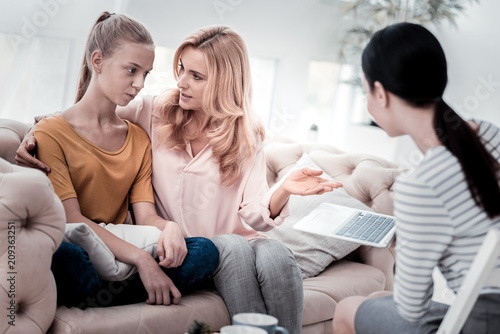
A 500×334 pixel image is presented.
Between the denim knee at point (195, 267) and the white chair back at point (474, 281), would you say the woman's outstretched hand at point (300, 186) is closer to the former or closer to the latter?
the denim knee at point (195, 267)

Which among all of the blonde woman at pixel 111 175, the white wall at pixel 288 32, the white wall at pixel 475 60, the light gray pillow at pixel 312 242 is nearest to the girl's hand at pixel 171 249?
the blonde woman at pixel 111 175

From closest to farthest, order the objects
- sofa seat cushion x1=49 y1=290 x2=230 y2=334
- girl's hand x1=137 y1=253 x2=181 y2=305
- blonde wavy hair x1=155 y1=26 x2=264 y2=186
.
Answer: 1. sofa seat cushion x1=49 y1=290 x2=230 y2=334
2. girl's hand x1=137 y1=253 x2=181 y2=305
3. blonde wavy hair x1=155 y1=26 x2=264 y2=186

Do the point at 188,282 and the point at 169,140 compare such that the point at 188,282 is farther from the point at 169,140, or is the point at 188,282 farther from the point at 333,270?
the point at 333,270

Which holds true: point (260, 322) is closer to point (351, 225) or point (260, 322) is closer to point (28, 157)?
point (351, 225)

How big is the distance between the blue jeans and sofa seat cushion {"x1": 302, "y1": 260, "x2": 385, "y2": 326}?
0.39m

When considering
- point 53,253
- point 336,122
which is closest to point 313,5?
point 336,122

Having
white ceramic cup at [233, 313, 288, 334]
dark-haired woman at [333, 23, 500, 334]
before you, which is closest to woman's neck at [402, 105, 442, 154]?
dark-haired woman at [333, 23, 500, 334]

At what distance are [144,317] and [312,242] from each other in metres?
0.86

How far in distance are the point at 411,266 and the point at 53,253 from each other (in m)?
0.83

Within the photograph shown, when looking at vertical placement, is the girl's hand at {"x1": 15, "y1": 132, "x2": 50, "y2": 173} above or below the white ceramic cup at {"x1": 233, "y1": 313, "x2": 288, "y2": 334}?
above

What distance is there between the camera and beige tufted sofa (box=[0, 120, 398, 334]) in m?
1.32

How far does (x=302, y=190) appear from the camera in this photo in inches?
68.7

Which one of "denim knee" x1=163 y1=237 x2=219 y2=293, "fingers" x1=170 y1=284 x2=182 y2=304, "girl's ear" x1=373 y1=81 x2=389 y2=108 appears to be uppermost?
"girl's ear" x1=373 y1=81 x2=389 y2=108

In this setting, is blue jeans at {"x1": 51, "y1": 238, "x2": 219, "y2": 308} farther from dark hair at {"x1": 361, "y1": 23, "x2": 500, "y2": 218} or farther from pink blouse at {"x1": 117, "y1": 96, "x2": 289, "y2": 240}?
dark hair at {"x1": 361, "y1": 23, "x2": 500, "y2": 218}
